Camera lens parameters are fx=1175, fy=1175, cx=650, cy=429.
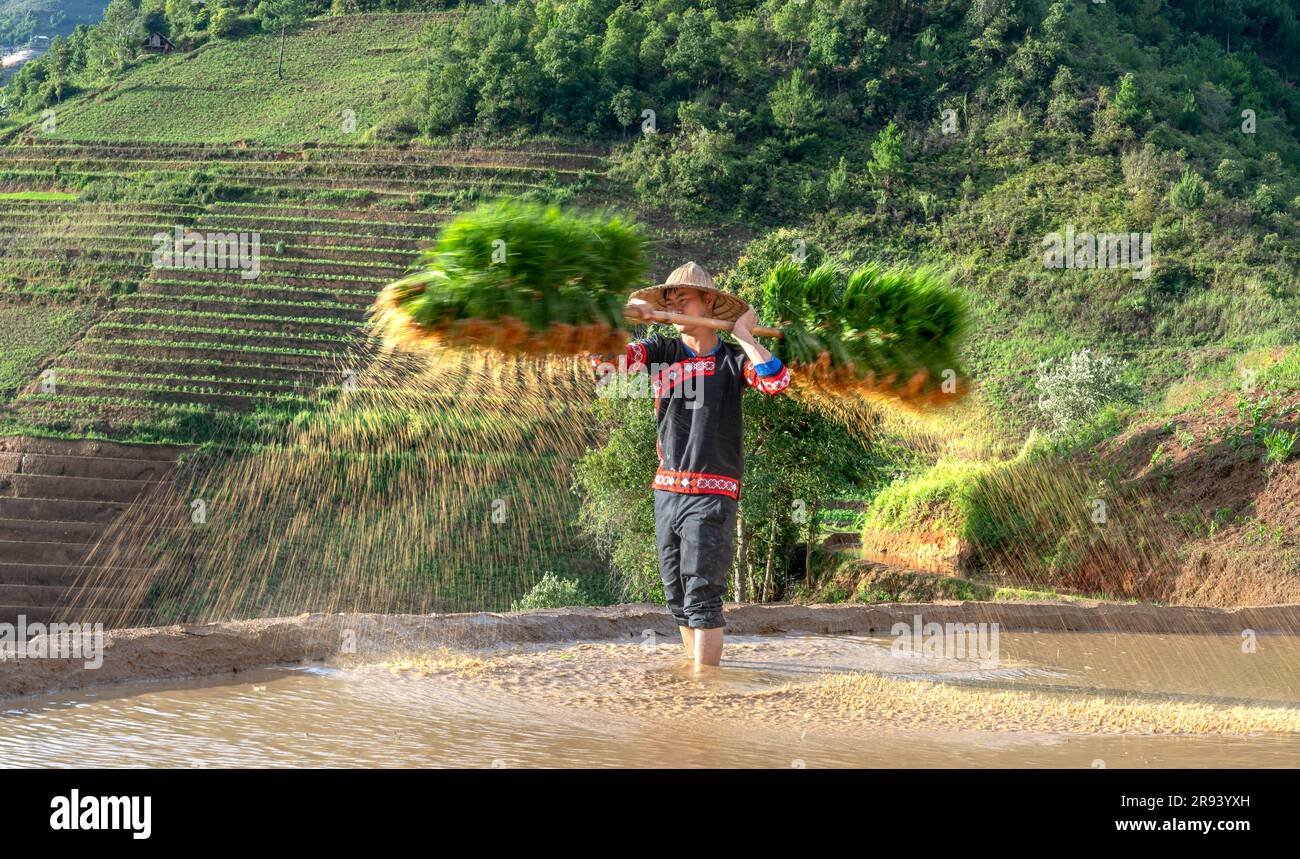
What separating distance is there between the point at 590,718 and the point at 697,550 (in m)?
1.13

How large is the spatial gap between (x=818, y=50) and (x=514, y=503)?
127 ft

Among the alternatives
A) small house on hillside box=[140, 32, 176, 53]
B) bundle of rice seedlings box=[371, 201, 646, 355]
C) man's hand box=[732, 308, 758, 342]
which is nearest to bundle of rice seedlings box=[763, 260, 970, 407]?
man's hand box=[732, 308, 758, 342]

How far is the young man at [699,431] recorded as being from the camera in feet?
19.3

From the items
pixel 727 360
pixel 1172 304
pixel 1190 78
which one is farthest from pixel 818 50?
pixel 727 360

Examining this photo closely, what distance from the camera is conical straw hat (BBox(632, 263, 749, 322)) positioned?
606cm

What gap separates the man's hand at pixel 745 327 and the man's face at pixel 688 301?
218mm

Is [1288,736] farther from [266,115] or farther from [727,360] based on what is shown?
[266,115]

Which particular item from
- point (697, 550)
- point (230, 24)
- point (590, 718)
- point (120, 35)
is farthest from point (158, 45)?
point (590, 718)

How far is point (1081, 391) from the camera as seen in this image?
89.6 feet

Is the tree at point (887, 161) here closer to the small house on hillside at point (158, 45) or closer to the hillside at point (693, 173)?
the hillside at point (693, 173)

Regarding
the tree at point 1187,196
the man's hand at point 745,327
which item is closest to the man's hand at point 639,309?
the man's hand at point 745,327

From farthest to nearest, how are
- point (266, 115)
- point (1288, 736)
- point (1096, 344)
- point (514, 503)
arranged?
point (266, 115), point (1096, 344), point (514, 503), point (1288, 736)

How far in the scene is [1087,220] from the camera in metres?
47.2

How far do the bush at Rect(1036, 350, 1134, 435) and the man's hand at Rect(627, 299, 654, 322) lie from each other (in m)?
21.7
